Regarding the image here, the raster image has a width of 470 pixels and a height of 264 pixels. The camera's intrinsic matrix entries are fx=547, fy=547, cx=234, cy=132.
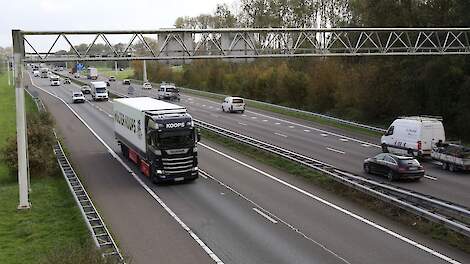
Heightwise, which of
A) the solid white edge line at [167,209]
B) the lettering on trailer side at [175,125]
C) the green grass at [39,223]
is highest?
the lettering on trailer side at [175,125]

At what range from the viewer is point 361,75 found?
177 ft

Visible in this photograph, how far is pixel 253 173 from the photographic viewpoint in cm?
2817

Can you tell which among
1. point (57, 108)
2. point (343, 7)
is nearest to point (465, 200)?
point (57, 108)

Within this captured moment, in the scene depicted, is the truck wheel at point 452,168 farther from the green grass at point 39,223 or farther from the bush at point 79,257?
the bush at point 79,257

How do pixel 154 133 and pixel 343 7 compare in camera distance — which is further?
pixel 343 7

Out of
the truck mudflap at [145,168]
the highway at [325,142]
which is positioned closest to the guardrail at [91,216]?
the truck mudflap at [145,168]

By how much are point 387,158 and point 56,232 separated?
16.0m

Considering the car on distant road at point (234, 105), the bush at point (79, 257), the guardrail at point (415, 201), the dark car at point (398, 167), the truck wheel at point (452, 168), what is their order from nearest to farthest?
the bush at point (79, 257), the guardrail at point (415, 201), the dark car at point (398, 167), the truck wheel at point (452, 168), the car on distant road at point (234, 105)

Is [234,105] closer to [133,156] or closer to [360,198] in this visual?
[133,156]

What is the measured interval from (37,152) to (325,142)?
64.4ft

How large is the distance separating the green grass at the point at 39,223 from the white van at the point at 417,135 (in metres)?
19.4

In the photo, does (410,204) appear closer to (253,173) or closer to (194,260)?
(194,260)

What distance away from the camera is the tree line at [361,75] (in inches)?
1686

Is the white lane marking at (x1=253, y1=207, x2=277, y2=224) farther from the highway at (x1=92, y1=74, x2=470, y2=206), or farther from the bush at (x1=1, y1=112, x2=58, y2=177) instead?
the bush at (x1=1, y1=112, x2=58, y2=177)
